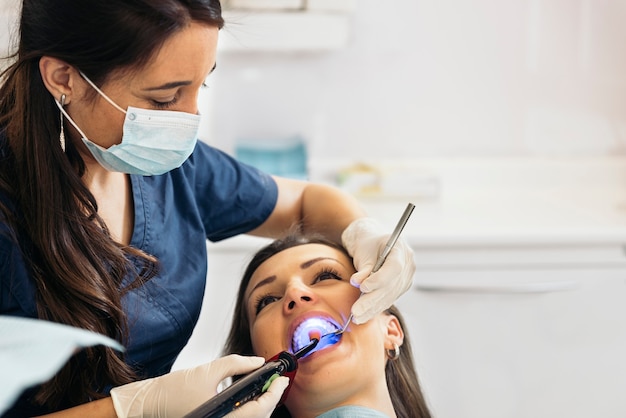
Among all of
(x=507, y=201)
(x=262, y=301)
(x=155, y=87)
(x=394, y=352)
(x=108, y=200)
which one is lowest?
(x=507, y=201)

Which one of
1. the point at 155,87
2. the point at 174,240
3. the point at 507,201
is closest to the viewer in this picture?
the point at 155,87

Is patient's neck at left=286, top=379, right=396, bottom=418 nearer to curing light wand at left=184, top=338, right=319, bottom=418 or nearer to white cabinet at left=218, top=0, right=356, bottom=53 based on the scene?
curing light wand at left=184, top=338, right=319, bottom=418

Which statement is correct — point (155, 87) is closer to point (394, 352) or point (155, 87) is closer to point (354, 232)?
point (354, 232)

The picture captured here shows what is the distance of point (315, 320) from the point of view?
144 centimetres

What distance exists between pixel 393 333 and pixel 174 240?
1.55 ft

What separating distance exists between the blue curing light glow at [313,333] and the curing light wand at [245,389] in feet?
0.44

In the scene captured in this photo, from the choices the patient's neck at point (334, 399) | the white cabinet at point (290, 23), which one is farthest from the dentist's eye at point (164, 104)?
the white cabinet at point (290, 23)

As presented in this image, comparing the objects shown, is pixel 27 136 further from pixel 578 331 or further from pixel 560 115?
pixel 560 115

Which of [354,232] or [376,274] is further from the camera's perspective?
[354,232]

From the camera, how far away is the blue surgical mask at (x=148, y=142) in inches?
49.3

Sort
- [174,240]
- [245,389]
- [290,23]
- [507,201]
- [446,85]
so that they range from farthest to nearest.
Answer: [446,85], [507,201], [290,23], [174,240], [245,389]

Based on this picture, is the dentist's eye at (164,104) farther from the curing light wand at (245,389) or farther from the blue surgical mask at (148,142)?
the curing light wand at (245,389)

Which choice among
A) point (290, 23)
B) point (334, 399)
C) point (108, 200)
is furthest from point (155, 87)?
point (290, 23)

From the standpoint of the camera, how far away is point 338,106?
2.78m
